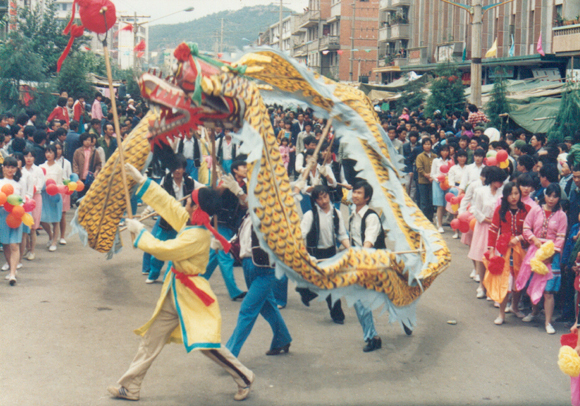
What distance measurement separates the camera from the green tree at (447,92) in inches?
710

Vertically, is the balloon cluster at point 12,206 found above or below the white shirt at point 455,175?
below

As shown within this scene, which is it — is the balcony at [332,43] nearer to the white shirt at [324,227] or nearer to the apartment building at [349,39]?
the apartment building at [349,39]

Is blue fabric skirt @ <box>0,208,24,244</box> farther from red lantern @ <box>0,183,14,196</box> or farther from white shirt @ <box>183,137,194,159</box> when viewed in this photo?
white shirt @ <box>183,137,194,159</box>

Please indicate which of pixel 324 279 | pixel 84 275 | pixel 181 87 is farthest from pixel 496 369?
pixel 84 275

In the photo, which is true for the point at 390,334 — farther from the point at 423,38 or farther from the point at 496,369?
the point at 423,38

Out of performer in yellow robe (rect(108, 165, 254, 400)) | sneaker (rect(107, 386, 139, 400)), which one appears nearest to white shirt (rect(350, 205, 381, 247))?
performer in yellow robe (rect(108, 165, 254, 400))

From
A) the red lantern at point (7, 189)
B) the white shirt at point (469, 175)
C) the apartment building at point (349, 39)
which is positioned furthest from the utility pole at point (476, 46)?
the apartment building at point (349, 39)

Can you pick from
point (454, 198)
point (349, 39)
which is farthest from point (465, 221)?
point (349, 39)

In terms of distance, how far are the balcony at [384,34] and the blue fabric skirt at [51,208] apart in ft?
128

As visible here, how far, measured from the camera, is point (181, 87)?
4.82m

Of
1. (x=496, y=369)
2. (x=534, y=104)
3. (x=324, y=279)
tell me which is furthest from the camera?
(x=534, y=104)

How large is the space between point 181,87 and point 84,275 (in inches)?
178

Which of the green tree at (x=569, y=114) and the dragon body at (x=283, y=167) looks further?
the green tree at (x=569, y=114)

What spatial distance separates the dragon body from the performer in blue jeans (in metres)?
0.52
